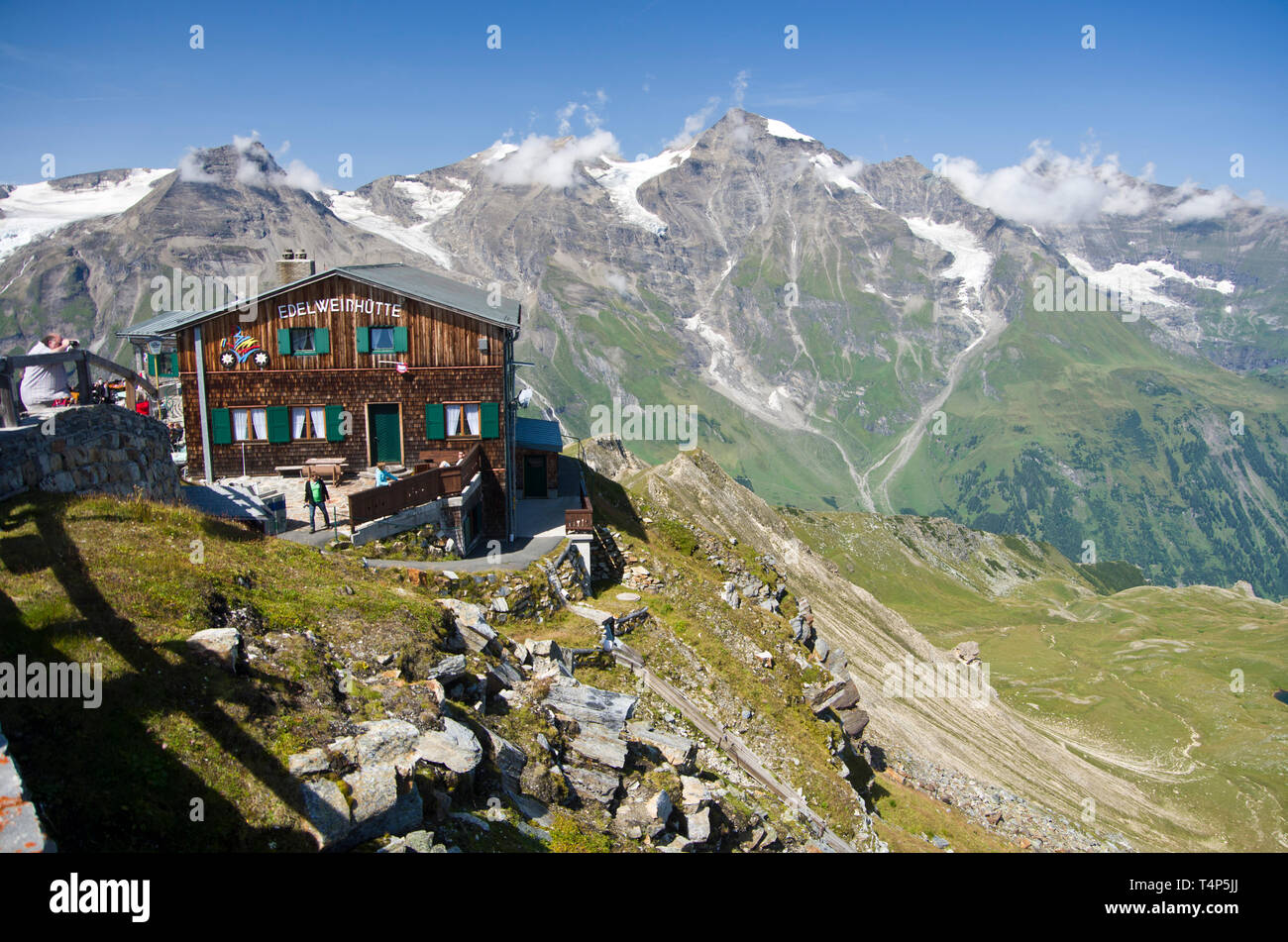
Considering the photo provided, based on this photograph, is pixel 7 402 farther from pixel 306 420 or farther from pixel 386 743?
pixel 306 420

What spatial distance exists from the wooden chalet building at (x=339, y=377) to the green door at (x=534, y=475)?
10622 millimetres

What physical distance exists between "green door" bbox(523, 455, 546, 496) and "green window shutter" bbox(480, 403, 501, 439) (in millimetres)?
10525

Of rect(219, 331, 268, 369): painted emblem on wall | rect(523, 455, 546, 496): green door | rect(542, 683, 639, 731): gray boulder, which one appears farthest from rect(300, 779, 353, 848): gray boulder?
rect(523, 455, 546, 496): green door

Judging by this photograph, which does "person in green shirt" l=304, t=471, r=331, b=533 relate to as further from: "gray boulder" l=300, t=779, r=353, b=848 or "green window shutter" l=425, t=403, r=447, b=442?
"gray boulder" l=300, t=779, r=353, b=848

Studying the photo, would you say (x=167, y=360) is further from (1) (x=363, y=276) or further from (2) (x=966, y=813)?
(2) (x=966, y=813)

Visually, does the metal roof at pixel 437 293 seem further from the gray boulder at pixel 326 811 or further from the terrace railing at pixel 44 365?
the gray boulder at pixel 326 811

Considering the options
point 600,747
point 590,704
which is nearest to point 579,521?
point 590,704

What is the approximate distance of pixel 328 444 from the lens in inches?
1501

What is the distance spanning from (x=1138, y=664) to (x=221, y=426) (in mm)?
146176

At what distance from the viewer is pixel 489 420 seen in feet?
126

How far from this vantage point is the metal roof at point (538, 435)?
48.7m

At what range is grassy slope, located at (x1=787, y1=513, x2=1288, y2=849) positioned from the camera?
286ft

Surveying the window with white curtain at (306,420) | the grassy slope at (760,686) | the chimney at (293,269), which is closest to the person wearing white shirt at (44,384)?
the window with white curtain at (306,420)

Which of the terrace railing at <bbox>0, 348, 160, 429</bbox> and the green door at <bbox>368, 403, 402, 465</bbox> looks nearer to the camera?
the terrace railing at <bbox>0, 348, 160, 429</bbox>
